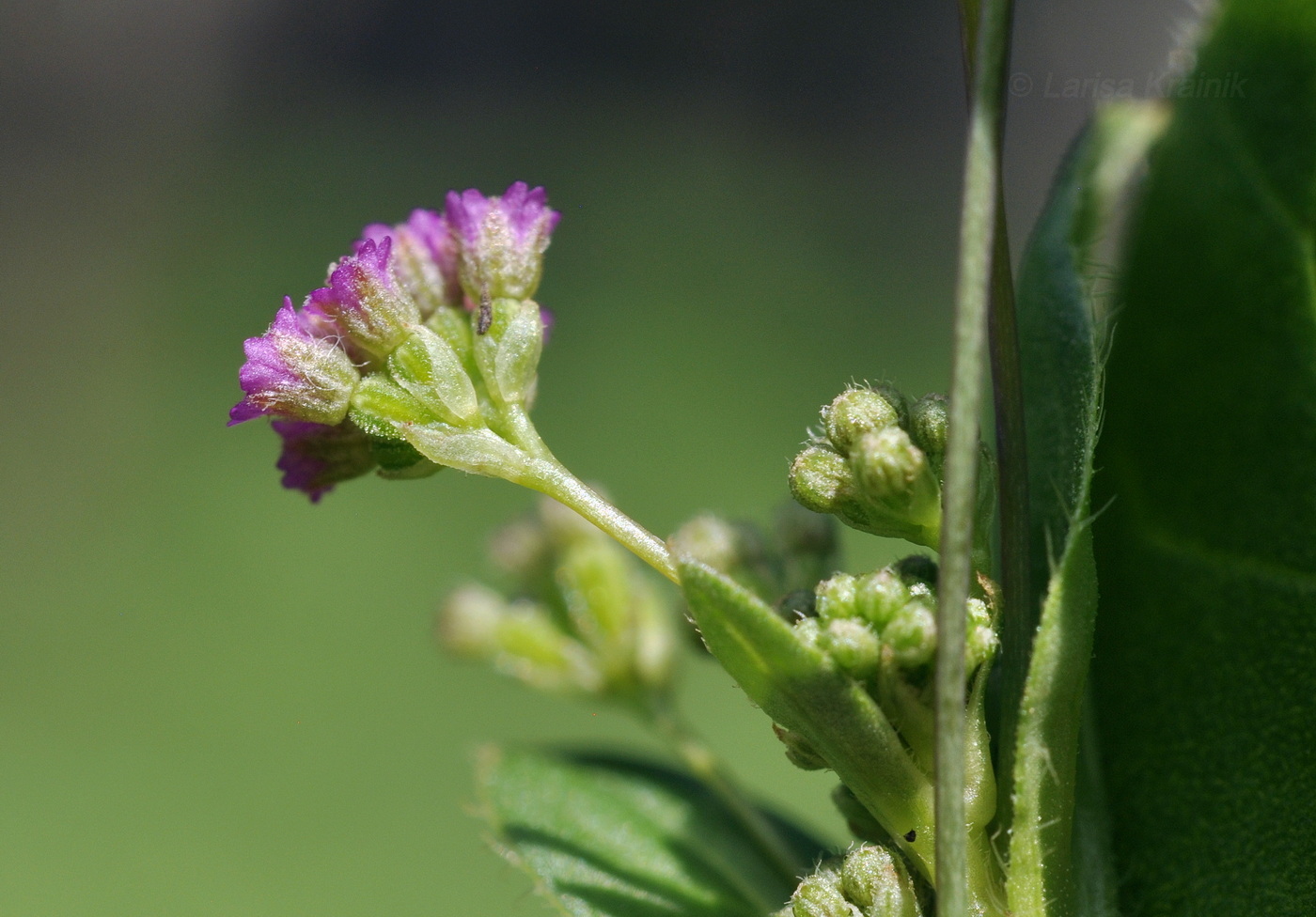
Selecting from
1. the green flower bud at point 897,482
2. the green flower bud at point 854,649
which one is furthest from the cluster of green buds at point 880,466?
the green flower bud at point 854,649

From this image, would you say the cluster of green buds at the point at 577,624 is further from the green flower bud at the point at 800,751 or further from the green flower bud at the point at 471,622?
the green flower bud at the point at 800,751

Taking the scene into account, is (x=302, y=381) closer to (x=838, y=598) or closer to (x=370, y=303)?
(x=370, y=303)

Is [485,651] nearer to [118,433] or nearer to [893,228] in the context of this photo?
[118,433]

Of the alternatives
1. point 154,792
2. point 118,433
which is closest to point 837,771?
point 154,792

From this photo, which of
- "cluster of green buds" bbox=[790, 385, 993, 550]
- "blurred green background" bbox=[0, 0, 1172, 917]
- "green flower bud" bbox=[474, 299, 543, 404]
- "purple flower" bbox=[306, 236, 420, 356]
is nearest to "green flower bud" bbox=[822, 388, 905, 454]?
"cluster of green buds" bbox=[790, 385, 993, 550]

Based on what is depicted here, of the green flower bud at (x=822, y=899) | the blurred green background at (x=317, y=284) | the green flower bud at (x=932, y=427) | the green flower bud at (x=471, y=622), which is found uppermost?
the blurred green background at (x=317, y=284)

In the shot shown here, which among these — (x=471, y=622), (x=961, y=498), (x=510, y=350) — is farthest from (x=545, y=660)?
(x=961, y=498)

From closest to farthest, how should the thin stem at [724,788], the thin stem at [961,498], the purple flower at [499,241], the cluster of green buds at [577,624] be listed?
1. the thin stem at [961,498]
2. the purple flower at [499,241]
3. the thin stem at [724,788]
4. the cluster of green buds at [577,624]
